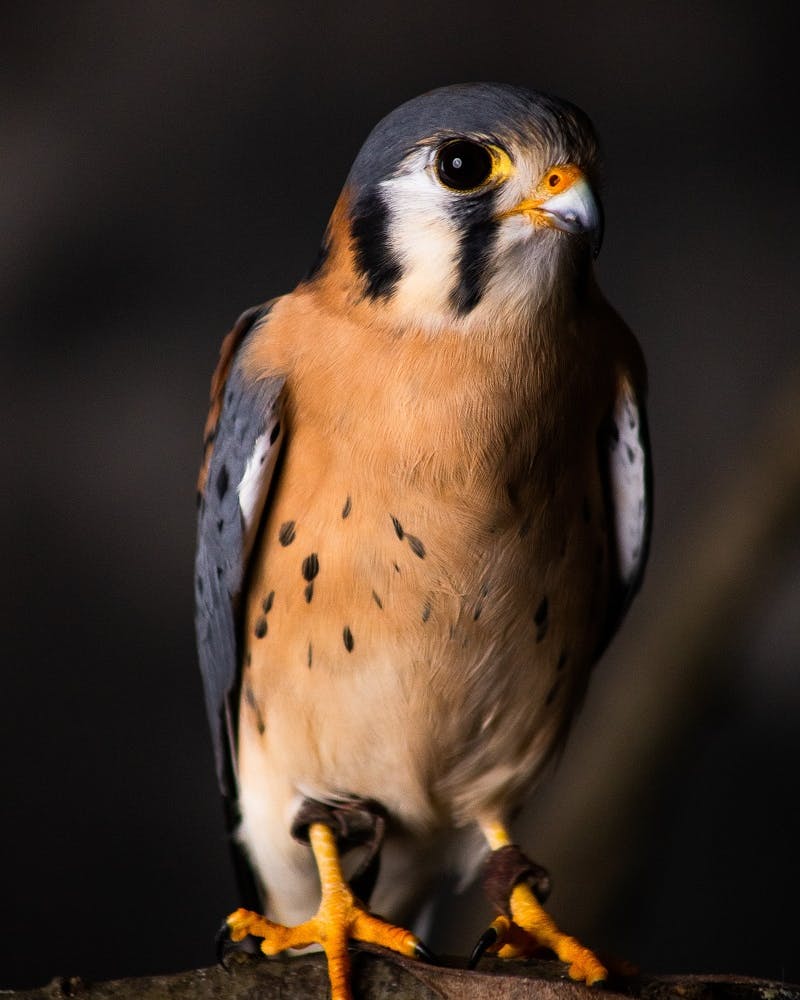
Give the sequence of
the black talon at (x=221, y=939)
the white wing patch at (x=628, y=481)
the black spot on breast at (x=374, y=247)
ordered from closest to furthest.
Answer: the black spot on breast at (x=374, y=247) < the black talon at (x=221, y=939) < the white wing patch at (x=628, y=481)

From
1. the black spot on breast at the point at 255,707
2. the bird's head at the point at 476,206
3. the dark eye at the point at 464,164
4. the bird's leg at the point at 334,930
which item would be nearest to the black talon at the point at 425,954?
the bird's leg at the point at 334,930

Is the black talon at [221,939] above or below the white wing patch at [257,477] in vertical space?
below

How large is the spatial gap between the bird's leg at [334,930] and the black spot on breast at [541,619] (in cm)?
37

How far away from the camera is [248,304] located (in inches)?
105

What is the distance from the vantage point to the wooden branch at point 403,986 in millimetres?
1448

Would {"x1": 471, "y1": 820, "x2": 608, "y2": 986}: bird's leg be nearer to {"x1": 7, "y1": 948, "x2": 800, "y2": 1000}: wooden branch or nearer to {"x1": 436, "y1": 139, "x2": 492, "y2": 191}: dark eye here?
{"x1": 7, "y1": 948, "x2": 800, "y2": 1000}: wooden branch

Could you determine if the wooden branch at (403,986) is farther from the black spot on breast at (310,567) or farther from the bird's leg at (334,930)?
the black spot on breast at (310,567)

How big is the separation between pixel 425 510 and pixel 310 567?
0.16 meters

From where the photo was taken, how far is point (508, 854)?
1.84 metres

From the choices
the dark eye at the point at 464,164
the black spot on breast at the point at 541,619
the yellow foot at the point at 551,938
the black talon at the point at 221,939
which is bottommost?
the yellow foot at the point at 551,938

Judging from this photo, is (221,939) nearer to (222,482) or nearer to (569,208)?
(222,482)

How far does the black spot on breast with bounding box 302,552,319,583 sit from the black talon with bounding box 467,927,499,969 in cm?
45

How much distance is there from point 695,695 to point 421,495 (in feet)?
3.28

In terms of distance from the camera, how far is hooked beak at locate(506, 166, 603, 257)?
4.71ft
